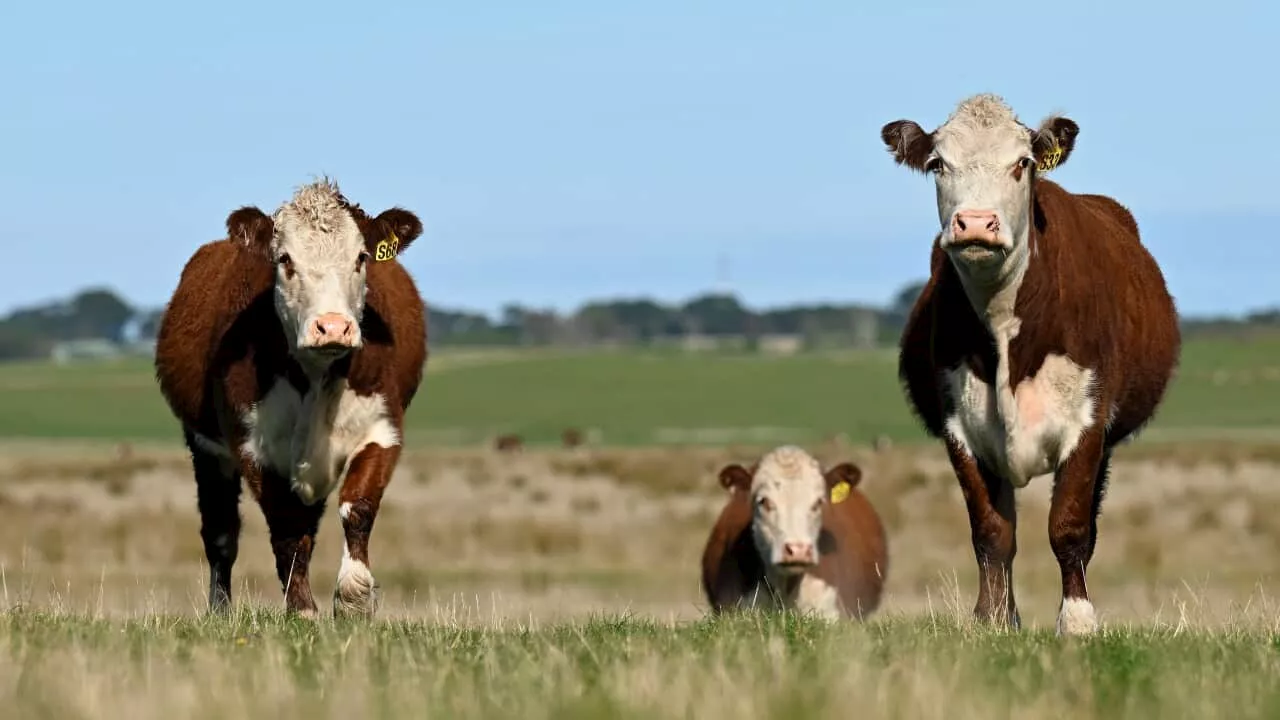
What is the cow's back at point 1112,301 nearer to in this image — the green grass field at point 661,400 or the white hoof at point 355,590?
the white hoof at point 355,590

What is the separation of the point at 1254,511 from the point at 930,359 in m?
20.9

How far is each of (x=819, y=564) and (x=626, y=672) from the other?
31.3ft

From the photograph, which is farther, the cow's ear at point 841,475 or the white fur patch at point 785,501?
the cow's ear at point 841,475

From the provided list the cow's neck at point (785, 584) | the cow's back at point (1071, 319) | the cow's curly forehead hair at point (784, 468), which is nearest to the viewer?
the cow's back at point (1071, 319)

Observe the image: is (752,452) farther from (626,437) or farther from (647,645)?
(647,645)

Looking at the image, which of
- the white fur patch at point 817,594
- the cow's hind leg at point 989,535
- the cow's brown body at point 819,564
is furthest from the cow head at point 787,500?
the cow's hind leg at point 989,535

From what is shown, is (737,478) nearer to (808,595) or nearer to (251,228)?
(808,595)

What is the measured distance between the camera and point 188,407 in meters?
12.7

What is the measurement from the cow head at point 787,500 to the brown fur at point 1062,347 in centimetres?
355

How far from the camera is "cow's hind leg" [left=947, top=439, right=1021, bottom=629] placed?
1038cm

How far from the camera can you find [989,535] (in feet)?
34.3

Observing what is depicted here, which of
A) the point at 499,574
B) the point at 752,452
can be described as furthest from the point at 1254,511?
the point at 752,452

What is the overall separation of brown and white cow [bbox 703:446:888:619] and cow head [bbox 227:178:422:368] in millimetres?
4896

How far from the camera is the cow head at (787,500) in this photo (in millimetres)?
15125
